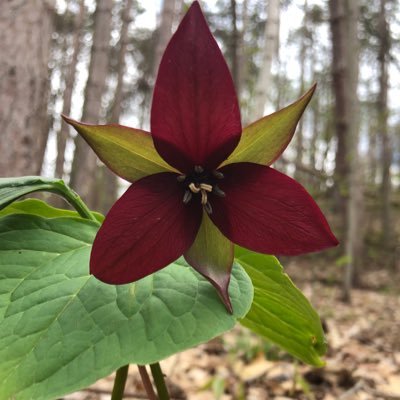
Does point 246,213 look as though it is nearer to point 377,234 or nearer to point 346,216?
point 346,216

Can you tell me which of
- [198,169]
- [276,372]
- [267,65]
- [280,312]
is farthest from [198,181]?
[267,65]

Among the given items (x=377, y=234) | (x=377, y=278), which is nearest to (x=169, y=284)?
(x=377, y=278)

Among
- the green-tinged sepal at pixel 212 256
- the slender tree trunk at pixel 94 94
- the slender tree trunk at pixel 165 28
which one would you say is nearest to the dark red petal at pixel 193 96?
the green-tinged sepal at pixel 212 256

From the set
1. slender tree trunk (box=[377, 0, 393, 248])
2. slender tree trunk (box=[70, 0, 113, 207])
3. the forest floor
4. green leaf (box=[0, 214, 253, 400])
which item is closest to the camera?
green leaf (box=[0, 214, 253, 400])

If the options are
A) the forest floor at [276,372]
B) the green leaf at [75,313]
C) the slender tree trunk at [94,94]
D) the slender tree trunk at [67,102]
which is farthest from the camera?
the slender tree trunk at [67,102]

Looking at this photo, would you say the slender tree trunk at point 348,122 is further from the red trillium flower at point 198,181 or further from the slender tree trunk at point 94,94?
the red trillium flower at point 198,181

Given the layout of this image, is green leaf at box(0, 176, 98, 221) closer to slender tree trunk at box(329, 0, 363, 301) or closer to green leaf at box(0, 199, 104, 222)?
green leaf at box(0, 199, 104, 222)

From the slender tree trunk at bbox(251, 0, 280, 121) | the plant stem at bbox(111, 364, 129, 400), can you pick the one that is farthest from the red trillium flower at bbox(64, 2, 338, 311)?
the slender tree trunk at bbox(251, 0, 280, 121)
